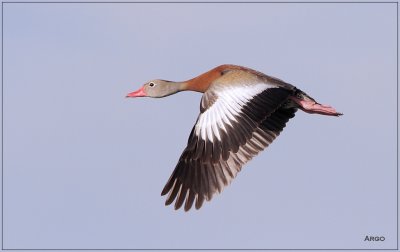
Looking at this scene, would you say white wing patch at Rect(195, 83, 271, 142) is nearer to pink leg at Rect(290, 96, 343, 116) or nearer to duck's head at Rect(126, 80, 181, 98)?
pink leg at Rect(290, 96, 343, 116)

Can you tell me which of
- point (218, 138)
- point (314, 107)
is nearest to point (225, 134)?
point (218, 138)

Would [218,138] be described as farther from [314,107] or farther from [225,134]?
[314,107]

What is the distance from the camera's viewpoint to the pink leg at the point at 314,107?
16.8 m

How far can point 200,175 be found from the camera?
1572 cm

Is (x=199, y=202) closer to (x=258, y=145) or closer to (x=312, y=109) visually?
(x=258, y=145)

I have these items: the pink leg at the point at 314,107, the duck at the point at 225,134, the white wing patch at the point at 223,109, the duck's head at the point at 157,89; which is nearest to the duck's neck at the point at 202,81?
the duck's head at the point at 157,89

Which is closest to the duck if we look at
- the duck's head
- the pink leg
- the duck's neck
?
the pink leg

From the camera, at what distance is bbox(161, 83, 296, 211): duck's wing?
1545cm

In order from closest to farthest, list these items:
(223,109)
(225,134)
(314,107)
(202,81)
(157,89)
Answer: (225,134), (223,109), (314,107), (202,81), (157,89)

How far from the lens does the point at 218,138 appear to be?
15430 mm

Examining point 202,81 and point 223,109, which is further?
point 202,81

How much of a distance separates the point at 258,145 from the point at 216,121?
1205mm

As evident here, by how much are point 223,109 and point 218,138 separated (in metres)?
0.50

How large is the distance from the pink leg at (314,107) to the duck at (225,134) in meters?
0.16
